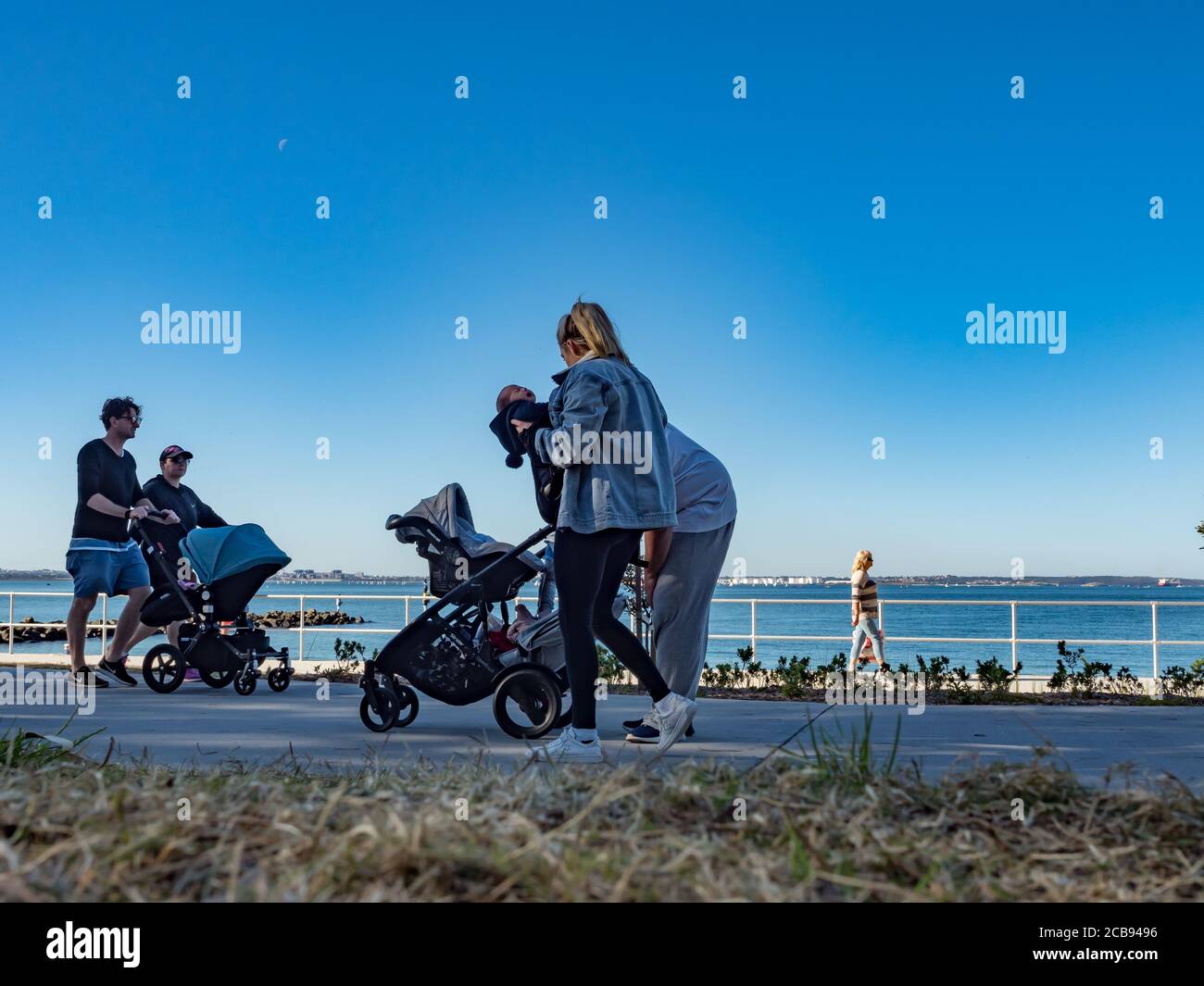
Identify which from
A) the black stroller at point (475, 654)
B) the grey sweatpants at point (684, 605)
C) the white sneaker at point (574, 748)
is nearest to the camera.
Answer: the white sneaker at point (574, 748)

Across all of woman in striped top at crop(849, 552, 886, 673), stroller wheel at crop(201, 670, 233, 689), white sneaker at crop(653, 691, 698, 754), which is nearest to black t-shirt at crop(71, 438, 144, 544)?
stroller wheel at crop(201, 670, 233, 689)

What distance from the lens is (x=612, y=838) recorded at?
1863 mm

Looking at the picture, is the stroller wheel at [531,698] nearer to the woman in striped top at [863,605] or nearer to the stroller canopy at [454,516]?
the stroller canopy at [454,516]

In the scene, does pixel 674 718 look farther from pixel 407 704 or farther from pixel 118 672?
pixel 118 672

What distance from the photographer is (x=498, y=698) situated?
4930mm

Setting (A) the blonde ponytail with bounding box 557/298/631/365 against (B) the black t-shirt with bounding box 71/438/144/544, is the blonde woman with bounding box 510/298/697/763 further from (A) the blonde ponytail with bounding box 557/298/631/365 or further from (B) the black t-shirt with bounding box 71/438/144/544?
(B) the black t-shirt with bounding box 71/438/144/544

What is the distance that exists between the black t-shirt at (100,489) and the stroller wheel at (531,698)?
4.33m

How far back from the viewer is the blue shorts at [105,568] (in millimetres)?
7664

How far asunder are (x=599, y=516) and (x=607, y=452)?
10.6 inches

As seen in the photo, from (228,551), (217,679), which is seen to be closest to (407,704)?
(228,551)

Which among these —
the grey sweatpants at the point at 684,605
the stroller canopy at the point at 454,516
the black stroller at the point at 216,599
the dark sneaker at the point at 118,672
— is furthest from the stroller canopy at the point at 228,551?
the grey sweatpants at the point at 684,605
